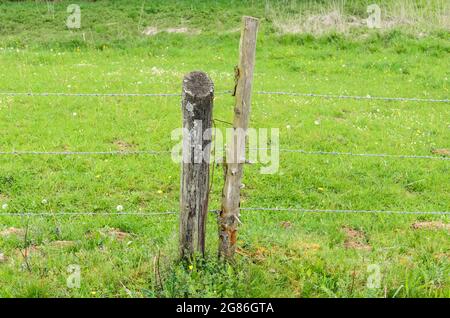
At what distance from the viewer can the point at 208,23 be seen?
17891 mm

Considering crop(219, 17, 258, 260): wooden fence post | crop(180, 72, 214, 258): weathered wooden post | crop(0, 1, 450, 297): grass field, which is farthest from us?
crop(0, 1, 450, 297): grass field

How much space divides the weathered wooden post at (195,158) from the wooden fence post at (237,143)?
0.20 m

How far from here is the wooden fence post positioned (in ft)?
14.0

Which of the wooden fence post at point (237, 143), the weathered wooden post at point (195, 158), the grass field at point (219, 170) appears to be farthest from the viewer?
the grass field at point (219, 170)

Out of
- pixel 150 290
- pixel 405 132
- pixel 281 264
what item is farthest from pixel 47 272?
pixel 405 132

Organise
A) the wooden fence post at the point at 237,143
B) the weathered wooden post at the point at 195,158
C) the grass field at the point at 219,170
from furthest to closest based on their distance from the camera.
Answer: the grass field at the point at 219,170
the wooden fence post at the point at 237,143
the weathered wooden post at the point at 195,158

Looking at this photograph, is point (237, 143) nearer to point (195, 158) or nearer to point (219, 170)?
point (195, 158)

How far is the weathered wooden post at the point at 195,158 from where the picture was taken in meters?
4.13

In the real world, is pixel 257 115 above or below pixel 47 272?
Answer: above

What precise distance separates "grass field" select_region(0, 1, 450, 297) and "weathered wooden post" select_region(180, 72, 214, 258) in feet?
0.90

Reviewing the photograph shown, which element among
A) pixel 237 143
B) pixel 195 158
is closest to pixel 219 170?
pixel 237 143

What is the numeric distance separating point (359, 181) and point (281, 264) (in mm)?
3412
